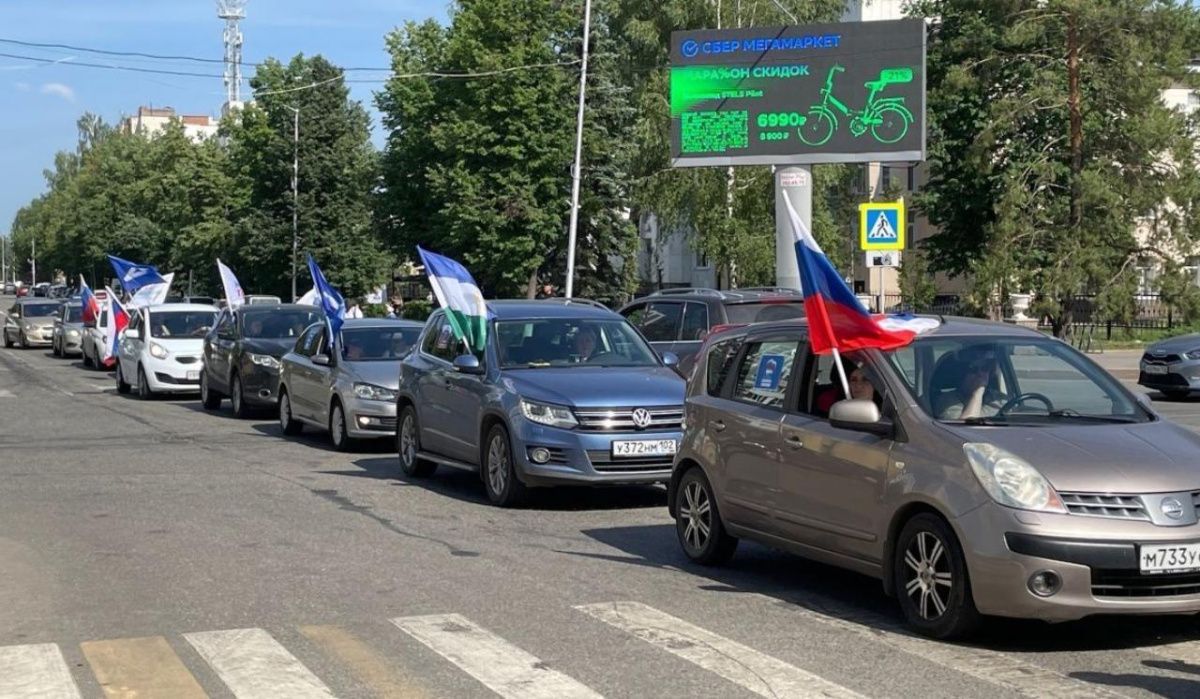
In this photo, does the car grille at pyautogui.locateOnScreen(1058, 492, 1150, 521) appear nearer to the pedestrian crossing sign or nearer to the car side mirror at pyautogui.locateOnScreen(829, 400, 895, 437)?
the car side mirror at pyautogui.locateOnScreen(829, 400, 895, 437)

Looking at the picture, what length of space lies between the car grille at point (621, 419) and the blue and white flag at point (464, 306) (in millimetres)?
1735

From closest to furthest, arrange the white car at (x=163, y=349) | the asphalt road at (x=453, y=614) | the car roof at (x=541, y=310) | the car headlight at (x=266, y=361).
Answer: the asphalt road at (x=453, y=614)
the car roof at (x=541, y=310)
the car headlight at (x=266, y=361)
the white car at (x=163, y=349)

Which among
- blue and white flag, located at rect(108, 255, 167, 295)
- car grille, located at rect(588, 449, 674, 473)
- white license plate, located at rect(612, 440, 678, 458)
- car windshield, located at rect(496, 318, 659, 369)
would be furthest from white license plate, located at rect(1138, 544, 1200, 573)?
blue and white flag, located at rect(108, 255, 167, 295)

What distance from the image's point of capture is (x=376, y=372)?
18.2m

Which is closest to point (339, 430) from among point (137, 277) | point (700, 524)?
point (700, 524)

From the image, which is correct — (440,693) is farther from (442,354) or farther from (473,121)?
(473,121)

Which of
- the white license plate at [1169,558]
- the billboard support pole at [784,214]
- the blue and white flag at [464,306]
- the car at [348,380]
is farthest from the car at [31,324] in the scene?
the white license plate at [1169,558]

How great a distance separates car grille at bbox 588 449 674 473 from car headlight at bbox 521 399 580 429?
324mm

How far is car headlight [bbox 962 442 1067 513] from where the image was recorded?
7328 mm

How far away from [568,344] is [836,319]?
5.60m

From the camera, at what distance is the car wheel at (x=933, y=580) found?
7.55 meters

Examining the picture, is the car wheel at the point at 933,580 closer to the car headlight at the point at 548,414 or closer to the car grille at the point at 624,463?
the car grille at the point at 624,463

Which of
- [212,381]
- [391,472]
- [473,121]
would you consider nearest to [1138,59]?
[473,121]

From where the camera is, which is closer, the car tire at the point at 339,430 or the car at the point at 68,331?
the car tire at the point at 339,430
